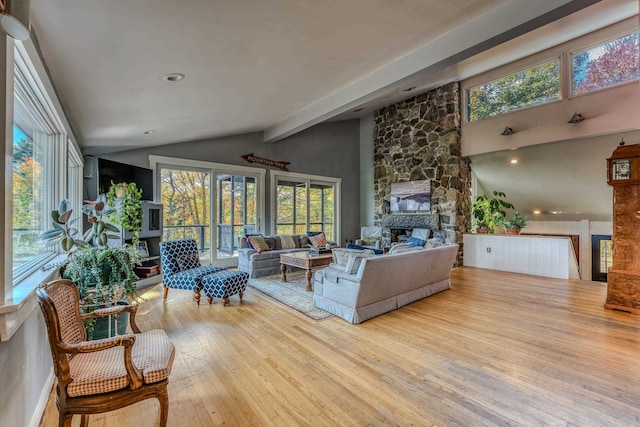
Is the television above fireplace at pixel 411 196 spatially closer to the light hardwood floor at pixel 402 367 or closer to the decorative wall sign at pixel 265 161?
the decorative wall sign at pixel 265 161

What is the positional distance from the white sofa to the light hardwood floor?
0.17 metres

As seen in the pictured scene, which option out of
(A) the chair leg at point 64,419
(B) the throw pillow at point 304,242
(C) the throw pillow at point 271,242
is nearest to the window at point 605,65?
(B) the throw pillow at point 304,242

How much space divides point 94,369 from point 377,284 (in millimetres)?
2625

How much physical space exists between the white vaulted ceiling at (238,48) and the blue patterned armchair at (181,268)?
1774mm

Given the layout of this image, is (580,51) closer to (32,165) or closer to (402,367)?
(402,367)

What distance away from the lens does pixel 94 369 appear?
1.47 m

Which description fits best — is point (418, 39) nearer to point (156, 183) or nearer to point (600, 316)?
point (600, 316)

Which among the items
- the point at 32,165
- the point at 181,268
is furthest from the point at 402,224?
the point at 32,165

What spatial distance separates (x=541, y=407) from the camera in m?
1.86

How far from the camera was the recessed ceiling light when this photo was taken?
2680 millimetres

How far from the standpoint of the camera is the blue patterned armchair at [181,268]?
385cm

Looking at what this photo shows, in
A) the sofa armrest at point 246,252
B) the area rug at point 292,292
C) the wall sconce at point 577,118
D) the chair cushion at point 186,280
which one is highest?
the wall sconce at point 577,118

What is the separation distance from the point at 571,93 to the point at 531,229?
3953mm

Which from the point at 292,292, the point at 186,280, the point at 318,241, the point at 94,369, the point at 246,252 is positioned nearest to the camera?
the point at 94,369
